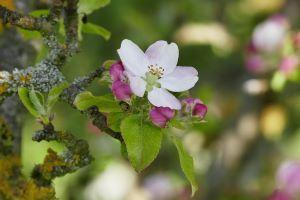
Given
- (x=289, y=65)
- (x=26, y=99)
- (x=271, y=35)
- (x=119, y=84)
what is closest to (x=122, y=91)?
(x=119, y=84)

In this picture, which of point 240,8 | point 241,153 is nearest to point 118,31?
point 240,8

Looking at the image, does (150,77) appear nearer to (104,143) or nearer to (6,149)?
(6,149)

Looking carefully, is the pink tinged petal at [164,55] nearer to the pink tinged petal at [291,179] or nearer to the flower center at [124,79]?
the flower center at [124,79]

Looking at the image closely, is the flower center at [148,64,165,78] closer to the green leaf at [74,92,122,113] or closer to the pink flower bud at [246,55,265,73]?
the green leaf at [74,92,122,113]

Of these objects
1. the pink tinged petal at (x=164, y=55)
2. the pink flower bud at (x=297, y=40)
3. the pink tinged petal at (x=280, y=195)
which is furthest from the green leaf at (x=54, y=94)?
the pink tinged petal at (x=280, y=195)

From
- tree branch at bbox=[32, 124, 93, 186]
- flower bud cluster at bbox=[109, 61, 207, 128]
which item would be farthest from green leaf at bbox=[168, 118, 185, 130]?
tree branch at bbox=[32, 124, 93, 186]
